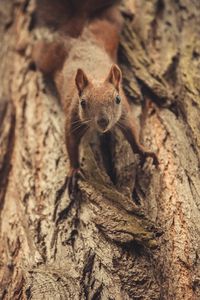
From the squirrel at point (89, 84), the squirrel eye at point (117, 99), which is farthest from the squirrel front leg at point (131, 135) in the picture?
the squirrel eye at point (117, 99)

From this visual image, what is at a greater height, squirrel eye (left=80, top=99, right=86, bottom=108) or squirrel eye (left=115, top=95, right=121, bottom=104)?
squirrel eye (left=80, top=99, right=86, bottom=108)

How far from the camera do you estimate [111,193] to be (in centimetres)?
302

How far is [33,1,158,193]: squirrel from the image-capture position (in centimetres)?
328

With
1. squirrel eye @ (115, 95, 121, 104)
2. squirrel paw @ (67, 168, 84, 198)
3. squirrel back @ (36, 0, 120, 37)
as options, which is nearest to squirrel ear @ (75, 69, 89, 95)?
squirrel eye @ (115, 95, 121, 104)

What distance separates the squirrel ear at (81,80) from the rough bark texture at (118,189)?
382 mm

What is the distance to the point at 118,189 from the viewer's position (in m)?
3.10

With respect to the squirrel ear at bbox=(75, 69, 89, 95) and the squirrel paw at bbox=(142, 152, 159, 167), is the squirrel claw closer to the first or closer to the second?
the squirrel paw at bbox=(142, 152, 159, 167)

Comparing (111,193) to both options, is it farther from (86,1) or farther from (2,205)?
(86,1)

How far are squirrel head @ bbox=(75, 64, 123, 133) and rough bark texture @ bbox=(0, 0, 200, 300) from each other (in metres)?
0.25

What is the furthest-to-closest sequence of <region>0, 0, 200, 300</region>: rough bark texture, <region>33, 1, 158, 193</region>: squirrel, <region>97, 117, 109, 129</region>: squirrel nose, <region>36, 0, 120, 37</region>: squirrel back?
1. <region>36, 0, 120, 37</region>: squirrel back
2. <region>33, 1, 158, 193</region>: squirrel
3. <region>97, 117, 109, 129</region>: squirrel nose
4. <region>0, 0, 200, 300</region>: rough bark texture

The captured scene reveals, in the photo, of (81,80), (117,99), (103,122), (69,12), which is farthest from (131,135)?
(69,12)

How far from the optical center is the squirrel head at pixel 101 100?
319 cm

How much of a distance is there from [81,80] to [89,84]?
64 millimetres

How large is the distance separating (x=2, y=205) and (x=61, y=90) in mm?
983
